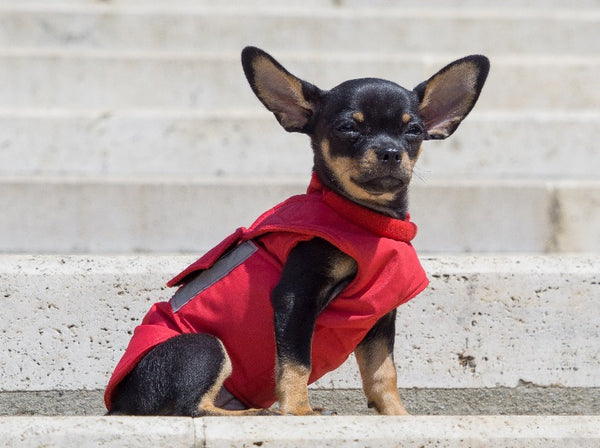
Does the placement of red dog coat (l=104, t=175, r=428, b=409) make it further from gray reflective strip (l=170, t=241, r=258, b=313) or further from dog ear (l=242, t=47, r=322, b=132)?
dog ear (l=242, t=47, r=322, b=132)

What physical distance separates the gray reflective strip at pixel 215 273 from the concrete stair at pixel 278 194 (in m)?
0.66

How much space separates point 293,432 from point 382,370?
0.81 meters

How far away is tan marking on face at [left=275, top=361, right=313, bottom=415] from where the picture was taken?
325 centimetres

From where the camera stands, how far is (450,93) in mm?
3639

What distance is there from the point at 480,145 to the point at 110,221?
2.31 meters

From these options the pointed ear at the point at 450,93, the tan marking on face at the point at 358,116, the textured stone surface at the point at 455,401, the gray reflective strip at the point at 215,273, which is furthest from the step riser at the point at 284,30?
the tan marking on face at the point at 358,116

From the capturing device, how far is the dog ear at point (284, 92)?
3506 mm

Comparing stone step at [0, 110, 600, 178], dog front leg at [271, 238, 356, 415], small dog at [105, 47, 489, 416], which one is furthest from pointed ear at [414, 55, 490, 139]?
stone step at [0, 110, 600, 178]

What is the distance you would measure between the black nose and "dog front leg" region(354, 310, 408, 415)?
63 cm

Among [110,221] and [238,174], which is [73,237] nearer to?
[110,221]

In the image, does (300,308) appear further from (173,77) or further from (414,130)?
(173,77)

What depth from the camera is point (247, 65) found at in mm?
3498

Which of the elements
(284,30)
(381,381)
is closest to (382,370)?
(381,381)

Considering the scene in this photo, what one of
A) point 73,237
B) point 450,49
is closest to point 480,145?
point 450,49
